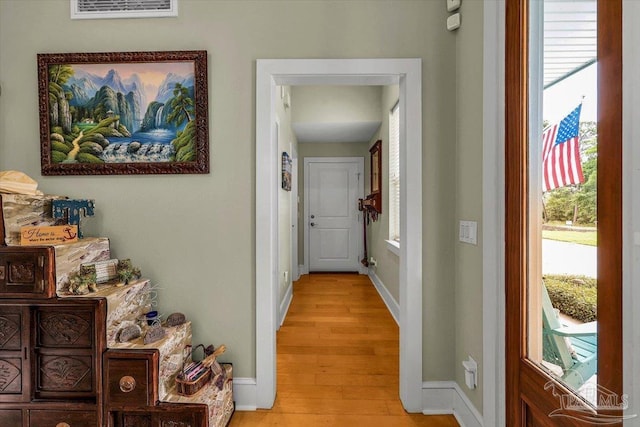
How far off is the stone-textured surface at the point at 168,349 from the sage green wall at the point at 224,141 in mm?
200

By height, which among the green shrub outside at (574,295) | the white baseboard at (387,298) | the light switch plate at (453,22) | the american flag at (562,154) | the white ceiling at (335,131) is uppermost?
the white ceiling at (335,131)

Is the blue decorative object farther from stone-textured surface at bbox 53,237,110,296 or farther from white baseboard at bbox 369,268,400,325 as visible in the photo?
white baseboard at bbox 369,268,400,325

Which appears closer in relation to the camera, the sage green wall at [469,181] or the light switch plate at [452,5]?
the sage green wall at [469,181]

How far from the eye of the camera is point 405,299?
5.90ft

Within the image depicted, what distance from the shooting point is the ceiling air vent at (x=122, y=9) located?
179 cm

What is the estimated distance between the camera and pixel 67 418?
1.38 meters

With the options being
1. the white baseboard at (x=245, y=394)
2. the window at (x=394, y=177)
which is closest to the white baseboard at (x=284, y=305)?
the white baseboard at (x=245, y=394)

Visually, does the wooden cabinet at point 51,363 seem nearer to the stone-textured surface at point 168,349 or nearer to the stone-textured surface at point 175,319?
the stone-textured surface at point 168,349

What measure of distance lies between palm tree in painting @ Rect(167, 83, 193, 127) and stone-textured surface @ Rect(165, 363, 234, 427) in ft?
4.87

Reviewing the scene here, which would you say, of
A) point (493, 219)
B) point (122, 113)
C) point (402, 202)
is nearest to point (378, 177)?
point (402, 202)

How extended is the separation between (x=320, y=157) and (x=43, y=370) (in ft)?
14.6

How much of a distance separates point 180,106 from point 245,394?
1786mm

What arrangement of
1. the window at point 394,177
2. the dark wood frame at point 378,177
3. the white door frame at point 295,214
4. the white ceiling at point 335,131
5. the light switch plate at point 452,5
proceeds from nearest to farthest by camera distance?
the light switch plate at point 452,5
the window at point 394,177
the dark wood frame at point 378,177
the white ceiling at point 335,131
the white door frame at point 295,214

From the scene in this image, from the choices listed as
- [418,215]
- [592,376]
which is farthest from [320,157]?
[592,376]
